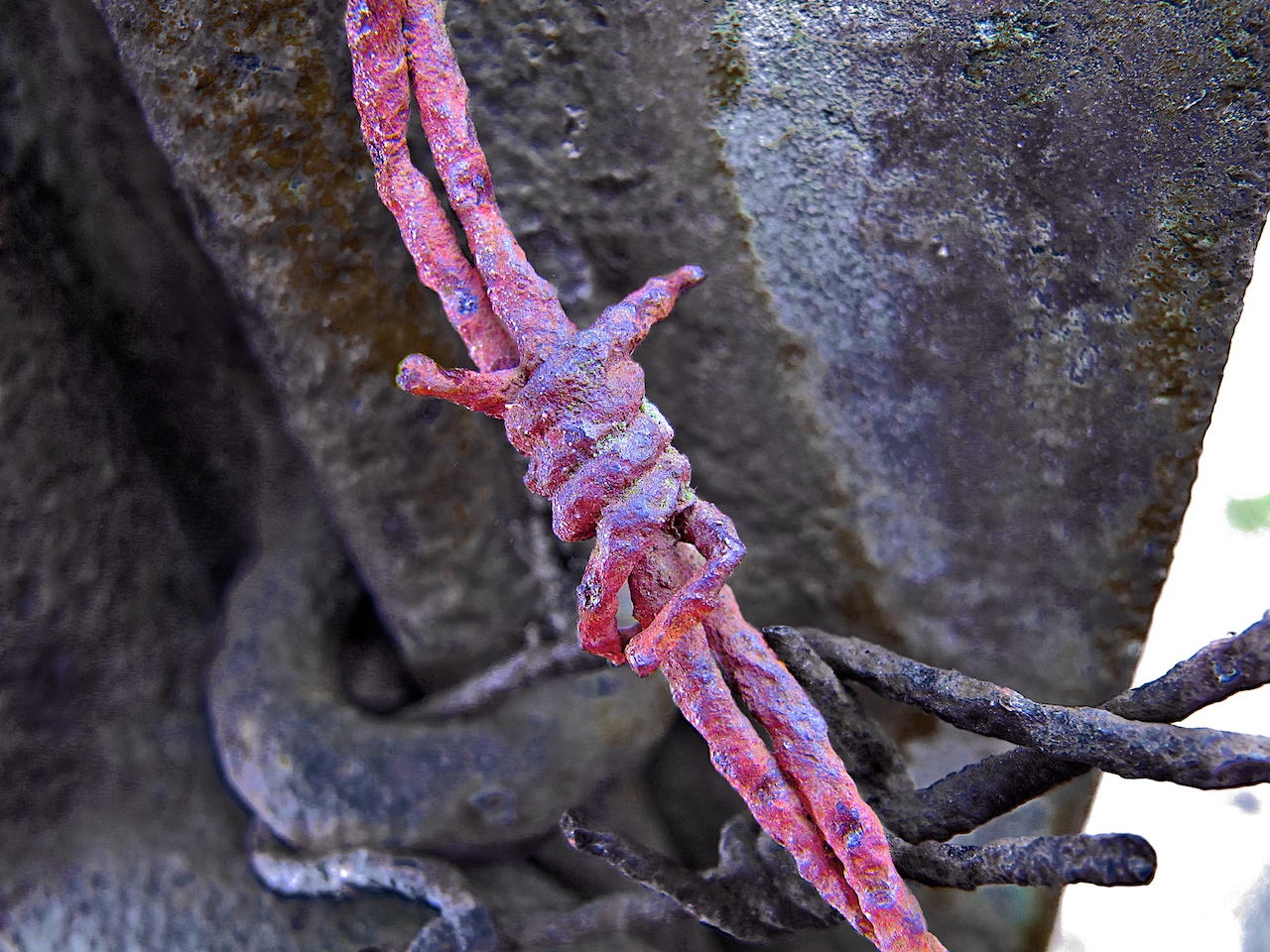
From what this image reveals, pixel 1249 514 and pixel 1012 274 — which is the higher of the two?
pixel 1249 514

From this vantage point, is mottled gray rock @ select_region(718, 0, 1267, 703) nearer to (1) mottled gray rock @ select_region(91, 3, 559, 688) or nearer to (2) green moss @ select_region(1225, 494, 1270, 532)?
(1) mottled gray rock @ select_region(91, 3, 559, 688)

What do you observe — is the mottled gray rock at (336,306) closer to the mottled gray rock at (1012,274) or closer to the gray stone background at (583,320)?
the gray stone background at (583,320)

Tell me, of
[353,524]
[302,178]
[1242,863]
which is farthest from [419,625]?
[1242,863]

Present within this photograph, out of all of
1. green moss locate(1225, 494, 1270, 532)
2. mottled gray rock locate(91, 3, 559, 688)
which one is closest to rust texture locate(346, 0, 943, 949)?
mottled gray rock locate(91, 3, 559, 688)

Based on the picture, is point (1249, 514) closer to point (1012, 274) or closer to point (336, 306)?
point (1012, 274)

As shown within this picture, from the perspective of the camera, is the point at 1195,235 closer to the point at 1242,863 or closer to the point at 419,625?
the point at 419,625

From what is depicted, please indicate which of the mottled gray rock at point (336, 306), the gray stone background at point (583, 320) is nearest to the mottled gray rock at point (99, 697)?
the gray stone background at point (583, 320)

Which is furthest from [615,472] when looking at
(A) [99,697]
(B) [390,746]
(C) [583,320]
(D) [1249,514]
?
(D) [1249,514]

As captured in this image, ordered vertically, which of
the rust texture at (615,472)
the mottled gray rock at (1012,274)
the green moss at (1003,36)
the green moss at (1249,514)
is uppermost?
the green moss at (1249,514)
